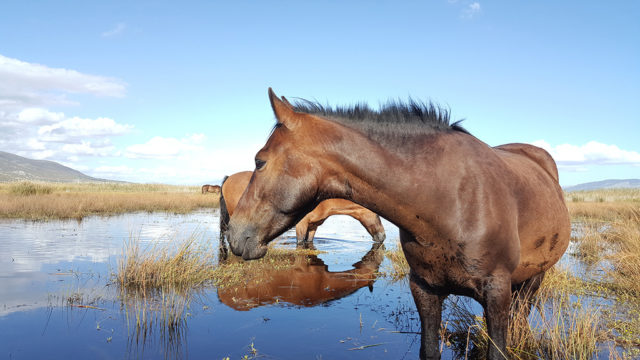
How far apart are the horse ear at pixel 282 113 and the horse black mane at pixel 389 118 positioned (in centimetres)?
21

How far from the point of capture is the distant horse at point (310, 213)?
35.0 ft

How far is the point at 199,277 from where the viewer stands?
22.7ft

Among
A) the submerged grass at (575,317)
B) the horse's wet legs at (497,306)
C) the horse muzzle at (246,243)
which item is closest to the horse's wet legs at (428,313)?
the horse's wet legs at (497,306)

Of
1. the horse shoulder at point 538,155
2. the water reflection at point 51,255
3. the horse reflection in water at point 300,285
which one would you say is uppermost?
the horse shoulder at point 538,155

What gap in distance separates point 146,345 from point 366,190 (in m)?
3.19

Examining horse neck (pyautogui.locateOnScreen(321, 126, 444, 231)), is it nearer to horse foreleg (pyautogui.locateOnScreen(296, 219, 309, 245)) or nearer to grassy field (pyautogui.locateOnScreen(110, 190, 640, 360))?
grassy field (pyautogui.locateOnScreen(110, 190, 640, 360))

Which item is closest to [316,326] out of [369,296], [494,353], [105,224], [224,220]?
[369,296]

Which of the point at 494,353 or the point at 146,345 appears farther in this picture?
the point at 146,345

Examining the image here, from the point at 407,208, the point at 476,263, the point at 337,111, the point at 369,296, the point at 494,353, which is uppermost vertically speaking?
the point at 337,111

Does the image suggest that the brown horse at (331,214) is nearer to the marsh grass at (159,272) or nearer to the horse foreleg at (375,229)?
the horse foreleg at (375,229)

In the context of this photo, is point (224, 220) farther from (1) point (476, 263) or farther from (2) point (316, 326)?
(1) point (476, 263)

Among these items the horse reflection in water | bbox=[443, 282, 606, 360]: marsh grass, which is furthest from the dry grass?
bbox=[443, 282, 606, 360]: marsh grass

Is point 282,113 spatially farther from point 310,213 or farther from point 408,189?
point 310,213

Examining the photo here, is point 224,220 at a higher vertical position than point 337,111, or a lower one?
lower
